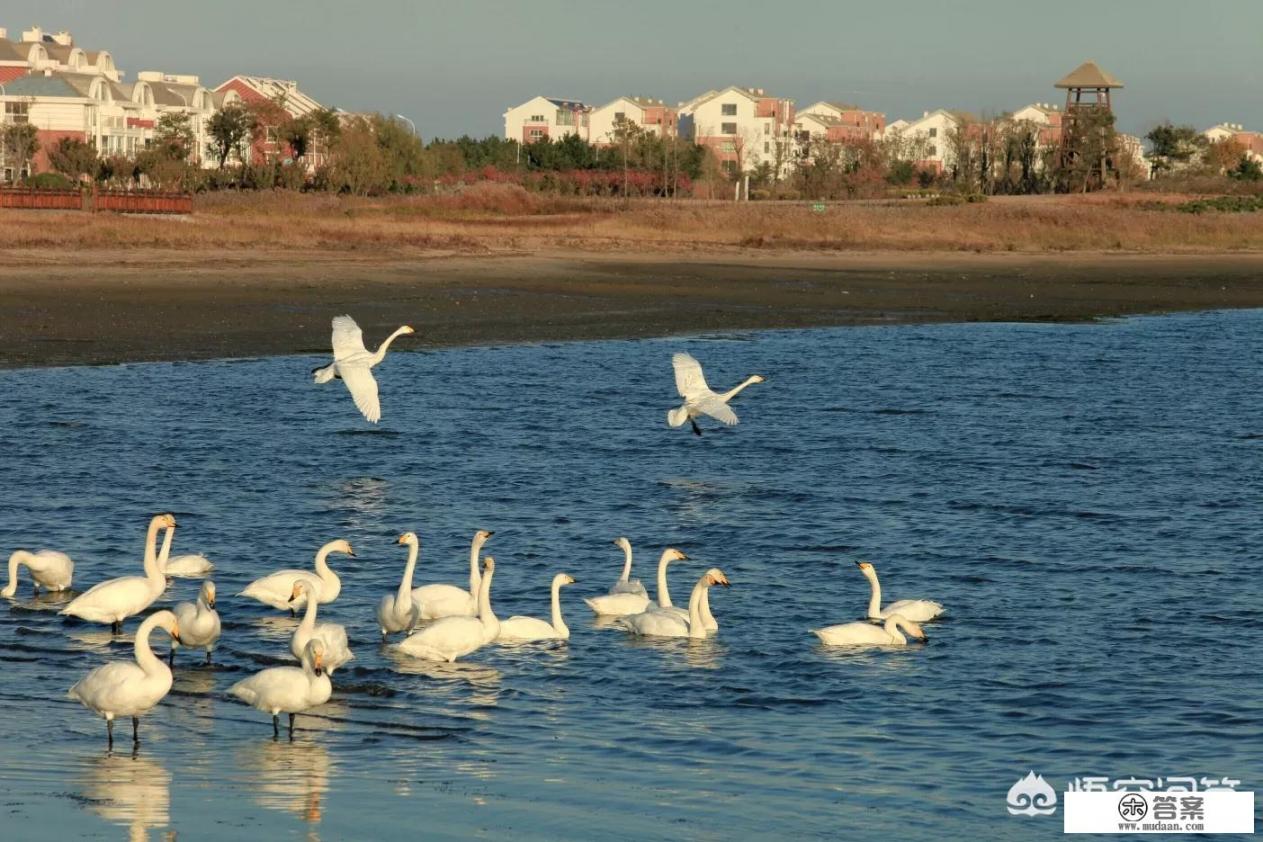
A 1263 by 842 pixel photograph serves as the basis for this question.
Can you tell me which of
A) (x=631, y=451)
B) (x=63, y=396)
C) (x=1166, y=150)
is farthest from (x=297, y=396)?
(x=1166, y=150)

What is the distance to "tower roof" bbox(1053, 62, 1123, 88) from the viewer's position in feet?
380

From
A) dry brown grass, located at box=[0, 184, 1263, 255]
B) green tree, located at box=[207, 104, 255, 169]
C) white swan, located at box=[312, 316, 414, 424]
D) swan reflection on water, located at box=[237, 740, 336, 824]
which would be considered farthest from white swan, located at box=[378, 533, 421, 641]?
green tree, located at box=[207, 104, 255, 169]

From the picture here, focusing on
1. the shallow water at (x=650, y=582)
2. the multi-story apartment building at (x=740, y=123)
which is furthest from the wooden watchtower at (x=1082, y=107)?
the shallow water at (x=650, y=582)

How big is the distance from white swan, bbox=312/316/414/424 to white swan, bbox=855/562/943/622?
760 cm

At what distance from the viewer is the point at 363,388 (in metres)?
20.3

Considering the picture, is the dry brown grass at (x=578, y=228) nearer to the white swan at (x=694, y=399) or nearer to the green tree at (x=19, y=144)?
the green tree at (x=19, y=144)

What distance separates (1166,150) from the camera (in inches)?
5527

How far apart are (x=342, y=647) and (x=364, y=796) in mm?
2445

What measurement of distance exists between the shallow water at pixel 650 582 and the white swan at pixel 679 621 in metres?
0.17

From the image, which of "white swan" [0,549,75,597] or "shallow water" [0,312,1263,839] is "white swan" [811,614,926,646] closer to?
"shallow water" [0,312,1263,839]

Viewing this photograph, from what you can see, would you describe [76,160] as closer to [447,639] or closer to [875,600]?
[875,600]

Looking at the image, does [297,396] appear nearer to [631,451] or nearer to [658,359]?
[631,451]

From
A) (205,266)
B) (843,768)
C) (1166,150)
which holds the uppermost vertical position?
(1166,150)

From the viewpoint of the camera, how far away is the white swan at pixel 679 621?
42.3 feet
